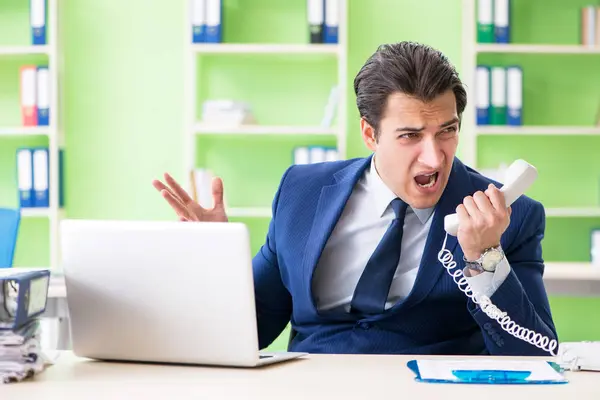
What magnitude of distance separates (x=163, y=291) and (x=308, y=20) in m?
3.18

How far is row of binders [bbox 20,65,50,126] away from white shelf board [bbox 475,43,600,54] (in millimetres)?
2172

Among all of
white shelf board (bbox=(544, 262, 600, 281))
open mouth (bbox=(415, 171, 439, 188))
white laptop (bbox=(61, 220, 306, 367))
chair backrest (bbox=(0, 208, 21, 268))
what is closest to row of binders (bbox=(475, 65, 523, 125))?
white shelf board (bbox=(544, 262, 600, 281))

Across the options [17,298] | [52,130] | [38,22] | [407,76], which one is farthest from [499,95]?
[17,298]

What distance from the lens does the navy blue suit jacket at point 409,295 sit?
1.86 metres

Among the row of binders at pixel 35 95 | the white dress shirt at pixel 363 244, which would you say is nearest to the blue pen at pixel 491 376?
the white dress shirt at pixel 363 244

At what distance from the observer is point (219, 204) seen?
2.07m

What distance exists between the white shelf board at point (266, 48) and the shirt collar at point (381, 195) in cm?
247

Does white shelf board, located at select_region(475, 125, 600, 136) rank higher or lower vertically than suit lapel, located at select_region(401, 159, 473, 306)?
higher

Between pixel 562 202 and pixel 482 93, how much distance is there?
2.50 feet

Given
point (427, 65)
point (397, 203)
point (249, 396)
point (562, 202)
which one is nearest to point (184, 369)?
point (249, 396)

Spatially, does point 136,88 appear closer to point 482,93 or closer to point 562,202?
point 482,93

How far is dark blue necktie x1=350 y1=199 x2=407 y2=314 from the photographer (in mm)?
1966

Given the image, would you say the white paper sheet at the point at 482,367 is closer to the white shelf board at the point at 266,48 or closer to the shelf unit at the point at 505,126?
the shelf unit at the point at 505,126

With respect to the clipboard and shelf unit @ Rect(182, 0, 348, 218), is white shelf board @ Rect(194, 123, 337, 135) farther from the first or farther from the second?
the clipboard
